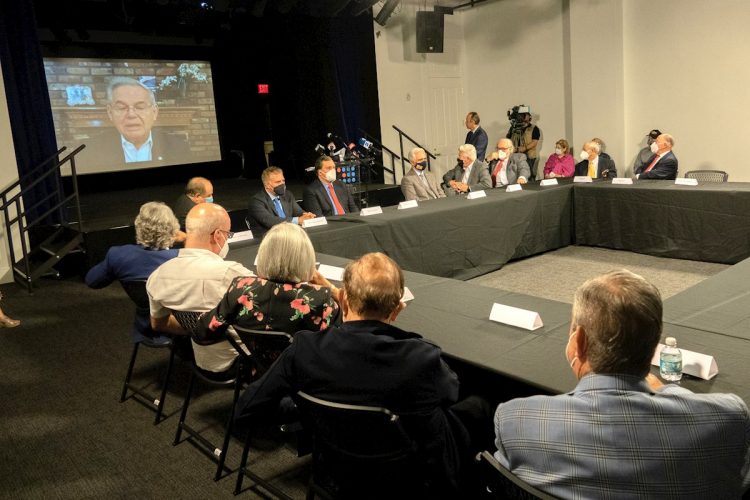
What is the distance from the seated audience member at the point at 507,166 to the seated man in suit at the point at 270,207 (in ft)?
7.91

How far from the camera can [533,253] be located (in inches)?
212

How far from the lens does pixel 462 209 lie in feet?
15.4

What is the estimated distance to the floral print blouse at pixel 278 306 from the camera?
188 centimetres

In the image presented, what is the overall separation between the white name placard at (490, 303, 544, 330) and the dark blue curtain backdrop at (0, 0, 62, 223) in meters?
5.27

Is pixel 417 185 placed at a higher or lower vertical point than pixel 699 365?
higher

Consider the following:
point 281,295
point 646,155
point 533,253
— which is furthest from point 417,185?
point 281,295

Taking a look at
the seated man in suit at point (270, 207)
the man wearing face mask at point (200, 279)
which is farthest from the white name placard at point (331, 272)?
the seated man in suit at point (270, 207)

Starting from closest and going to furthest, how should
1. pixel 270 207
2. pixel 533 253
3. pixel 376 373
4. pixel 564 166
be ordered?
pixel 376 373
pixel 270 207
pixel 533 253
pixel 564 166

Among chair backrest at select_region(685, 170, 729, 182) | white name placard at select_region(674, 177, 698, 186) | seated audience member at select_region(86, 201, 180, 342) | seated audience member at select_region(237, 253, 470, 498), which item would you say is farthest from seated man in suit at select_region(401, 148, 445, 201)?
seated audience member at select_region(237, 253, 470, 498)

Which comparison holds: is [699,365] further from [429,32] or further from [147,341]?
[429,32]

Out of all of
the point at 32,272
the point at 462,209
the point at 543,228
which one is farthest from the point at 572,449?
the point at 32,272

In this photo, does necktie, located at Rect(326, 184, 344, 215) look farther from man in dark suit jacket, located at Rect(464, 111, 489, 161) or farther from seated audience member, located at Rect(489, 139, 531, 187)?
man in dark suit jacket, located at Rect(464, 111, 489, 161)

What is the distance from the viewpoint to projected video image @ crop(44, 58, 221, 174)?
7733 mm

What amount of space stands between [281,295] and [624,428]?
3.80 feet
